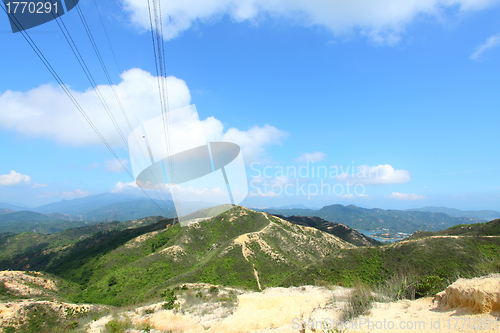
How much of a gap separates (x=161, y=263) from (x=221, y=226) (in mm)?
31340

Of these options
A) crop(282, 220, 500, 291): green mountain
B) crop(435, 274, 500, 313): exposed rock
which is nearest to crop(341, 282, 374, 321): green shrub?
crop(435, 274, 500, 313): exposed rock

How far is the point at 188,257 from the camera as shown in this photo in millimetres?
74438

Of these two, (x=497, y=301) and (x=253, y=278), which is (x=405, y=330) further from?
(x=253, y=278)

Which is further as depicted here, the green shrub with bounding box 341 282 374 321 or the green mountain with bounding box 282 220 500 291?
the green mountain with bounding box 282 220 500 291

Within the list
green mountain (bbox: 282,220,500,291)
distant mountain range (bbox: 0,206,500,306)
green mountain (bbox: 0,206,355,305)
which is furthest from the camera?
green mountain (bbox: 0,206,355,305)

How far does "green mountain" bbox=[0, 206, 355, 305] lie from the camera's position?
5491cm

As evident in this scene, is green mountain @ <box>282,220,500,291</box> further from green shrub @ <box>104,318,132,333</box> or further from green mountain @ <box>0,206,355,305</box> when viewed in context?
green shrub @ <box>104,318,132,333</box>

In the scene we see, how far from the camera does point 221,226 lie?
9444cm

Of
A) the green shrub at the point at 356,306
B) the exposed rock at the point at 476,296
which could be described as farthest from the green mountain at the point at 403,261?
the exposed rock at the point at 476,296

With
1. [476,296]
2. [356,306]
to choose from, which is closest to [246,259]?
[356,306]

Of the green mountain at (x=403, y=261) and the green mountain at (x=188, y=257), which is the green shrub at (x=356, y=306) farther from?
the green mountain at (x=188, y=257)

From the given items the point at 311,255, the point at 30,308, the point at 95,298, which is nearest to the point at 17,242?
the point at 95,298

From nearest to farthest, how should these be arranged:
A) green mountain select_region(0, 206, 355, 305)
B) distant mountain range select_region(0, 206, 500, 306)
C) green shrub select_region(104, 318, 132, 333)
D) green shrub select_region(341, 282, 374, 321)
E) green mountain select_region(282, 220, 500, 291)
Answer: green shrub select_region(341, 282, 374, 321) < green shrub select_region(104, 318, 132, 333) < green mountain select_region(282, 220, 500, 291) < distant mountain range select_region(0, 206, 500, 306) < green mountain select_region(0, 206, 355, 305)

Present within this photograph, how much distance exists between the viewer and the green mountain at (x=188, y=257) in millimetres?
54906
